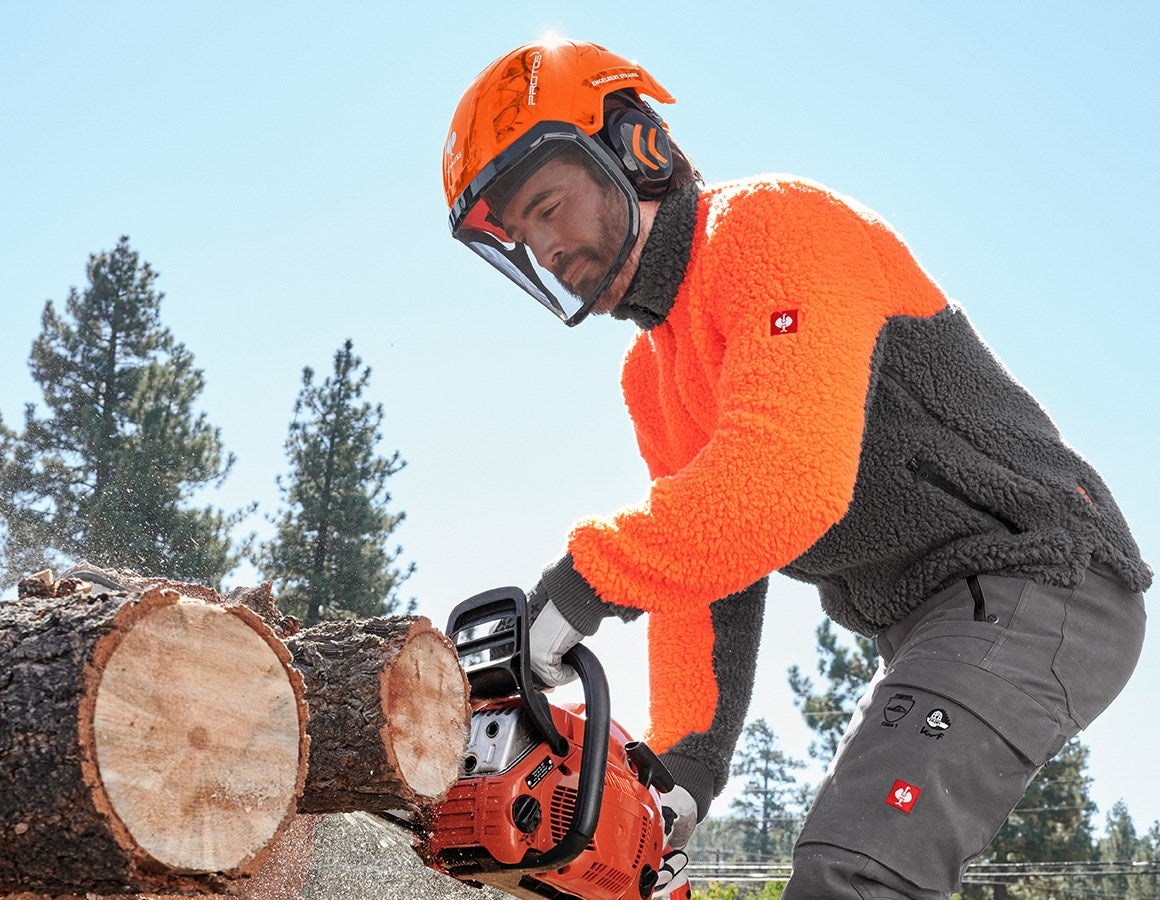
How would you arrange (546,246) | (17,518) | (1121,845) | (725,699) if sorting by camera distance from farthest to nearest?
(1121,845) < (17,518) < (725,699) < (546,246)

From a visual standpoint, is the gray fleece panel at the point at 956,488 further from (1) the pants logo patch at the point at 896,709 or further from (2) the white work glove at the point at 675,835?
(2) the white work glove at the point at 675,835

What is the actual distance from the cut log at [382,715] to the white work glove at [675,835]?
2.67ft

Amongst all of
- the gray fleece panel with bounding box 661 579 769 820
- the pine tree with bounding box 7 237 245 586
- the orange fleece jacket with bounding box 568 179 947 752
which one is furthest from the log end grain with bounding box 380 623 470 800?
the pine tree with bounding box 7 237 245 586

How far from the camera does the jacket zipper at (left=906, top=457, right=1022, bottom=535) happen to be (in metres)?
3.03

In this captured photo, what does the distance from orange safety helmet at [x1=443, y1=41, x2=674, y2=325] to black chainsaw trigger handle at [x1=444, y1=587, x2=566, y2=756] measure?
104 cm

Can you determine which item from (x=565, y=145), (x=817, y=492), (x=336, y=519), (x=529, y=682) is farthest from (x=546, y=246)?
(x=336, y=519)

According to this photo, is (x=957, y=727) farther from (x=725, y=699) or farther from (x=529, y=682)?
(x=725, y=699)

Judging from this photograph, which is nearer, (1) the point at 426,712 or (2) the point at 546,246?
(1) the point at 426,712

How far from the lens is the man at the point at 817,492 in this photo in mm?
2672

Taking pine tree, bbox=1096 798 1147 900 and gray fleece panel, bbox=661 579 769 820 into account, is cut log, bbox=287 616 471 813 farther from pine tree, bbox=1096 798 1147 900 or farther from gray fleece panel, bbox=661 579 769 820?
pine tree, bbox=1096 798 1147 900

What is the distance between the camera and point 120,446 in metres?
25.5

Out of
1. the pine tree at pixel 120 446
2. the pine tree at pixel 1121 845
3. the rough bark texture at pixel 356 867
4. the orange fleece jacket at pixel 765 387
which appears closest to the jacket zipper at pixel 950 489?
the orange fleece jacket at pixel 765 387

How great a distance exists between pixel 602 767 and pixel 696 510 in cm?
68

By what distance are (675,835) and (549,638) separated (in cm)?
104
